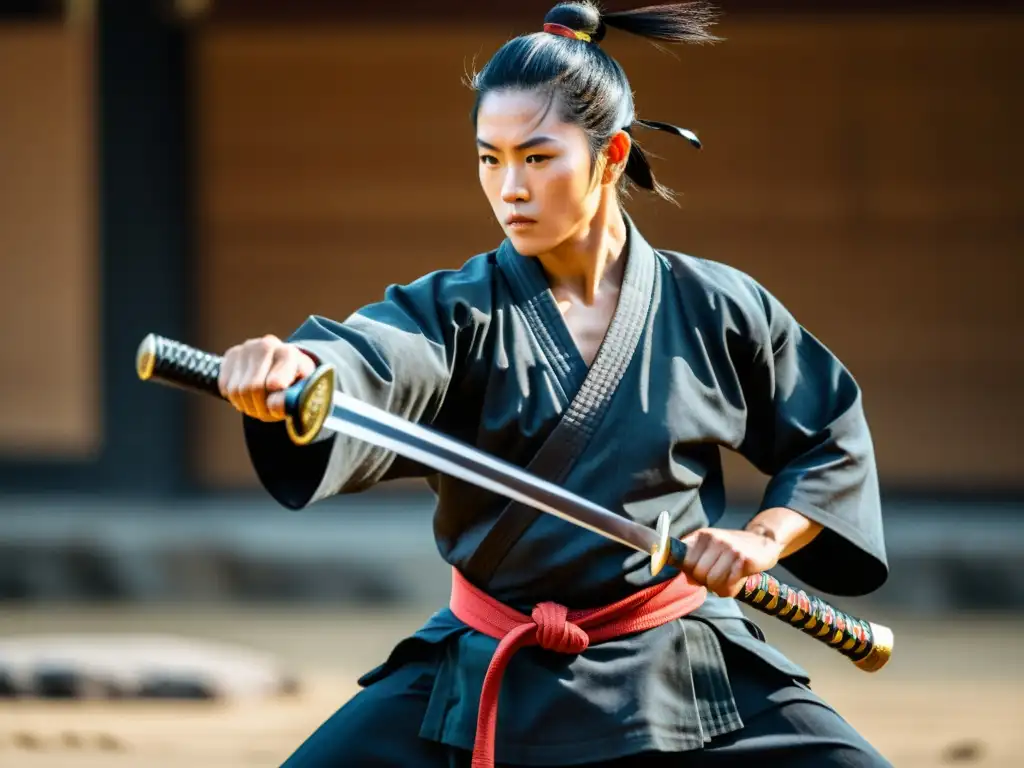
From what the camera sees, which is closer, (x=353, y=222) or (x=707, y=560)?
(x=707, y=560)

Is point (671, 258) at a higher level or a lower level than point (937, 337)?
lower

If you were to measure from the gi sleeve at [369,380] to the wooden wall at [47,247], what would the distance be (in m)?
5.53

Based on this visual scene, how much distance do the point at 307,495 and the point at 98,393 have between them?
5667mm

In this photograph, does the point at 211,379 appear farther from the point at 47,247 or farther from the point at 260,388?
the point at 47,247

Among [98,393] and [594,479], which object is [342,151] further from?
[594,479]

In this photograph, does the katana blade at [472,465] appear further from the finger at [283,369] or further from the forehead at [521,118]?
the forehead at [521,118]

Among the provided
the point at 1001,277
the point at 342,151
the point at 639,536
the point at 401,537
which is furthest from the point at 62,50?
the point at 639,536

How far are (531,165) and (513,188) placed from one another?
0.17 feet

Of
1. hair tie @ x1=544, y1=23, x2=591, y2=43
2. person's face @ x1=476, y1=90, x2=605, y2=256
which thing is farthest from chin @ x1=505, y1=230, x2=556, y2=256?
hair tie @ x1=544, y1=23, x2=591, y2=43

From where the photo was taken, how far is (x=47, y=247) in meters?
7.87

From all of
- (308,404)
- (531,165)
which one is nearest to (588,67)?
(531,165)

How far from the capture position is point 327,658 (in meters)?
6.34

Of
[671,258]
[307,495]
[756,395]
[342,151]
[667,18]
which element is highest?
[342,151]

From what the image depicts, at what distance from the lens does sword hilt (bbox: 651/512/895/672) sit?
103 inches
